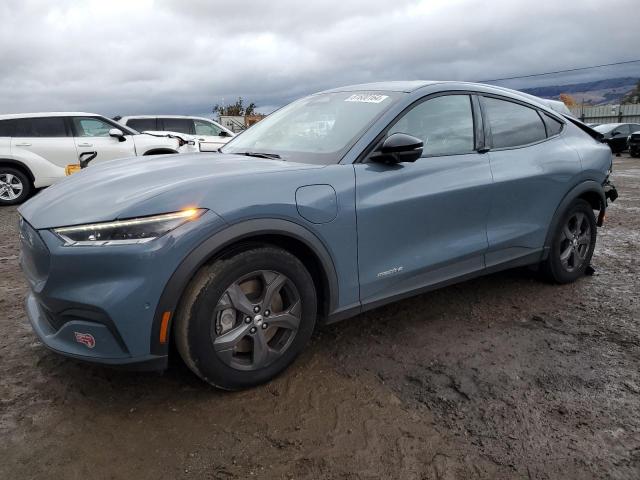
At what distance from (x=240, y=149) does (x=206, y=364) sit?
168 centimetres

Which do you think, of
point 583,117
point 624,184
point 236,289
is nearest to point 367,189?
point 236,289

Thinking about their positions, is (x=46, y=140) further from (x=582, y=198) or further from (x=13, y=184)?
(x=582, y=198)

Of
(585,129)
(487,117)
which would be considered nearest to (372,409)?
(487,117)

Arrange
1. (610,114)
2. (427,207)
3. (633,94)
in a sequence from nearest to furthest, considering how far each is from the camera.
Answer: (427,207), (610,114), (633,94)

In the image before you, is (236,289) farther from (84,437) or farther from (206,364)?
(84,437)

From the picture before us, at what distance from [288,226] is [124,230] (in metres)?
0.76

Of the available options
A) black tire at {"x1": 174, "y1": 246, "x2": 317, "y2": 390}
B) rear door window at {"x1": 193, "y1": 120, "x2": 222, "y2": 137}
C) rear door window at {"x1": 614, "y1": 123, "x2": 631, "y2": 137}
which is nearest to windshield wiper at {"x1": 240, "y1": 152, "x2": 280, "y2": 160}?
black tire at {"x1": 174, "y1": 246, "x2": 317, "y2": 390}

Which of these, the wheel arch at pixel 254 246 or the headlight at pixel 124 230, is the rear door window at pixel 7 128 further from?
the wheel arch at pixel 254 246

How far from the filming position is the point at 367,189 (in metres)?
2.84

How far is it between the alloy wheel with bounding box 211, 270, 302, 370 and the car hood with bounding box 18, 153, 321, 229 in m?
0.47

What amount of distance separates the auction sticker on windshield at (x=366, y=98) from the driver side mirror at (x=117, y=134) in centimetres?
720

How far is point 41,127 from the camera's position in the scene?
9609mm

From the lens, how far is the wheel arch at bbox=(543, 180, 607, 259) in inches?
157

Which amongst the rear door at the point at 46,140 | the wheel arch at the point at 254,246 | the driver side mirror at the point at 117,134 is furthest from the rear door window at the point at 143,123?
the wheel arch at the point at 254,246
